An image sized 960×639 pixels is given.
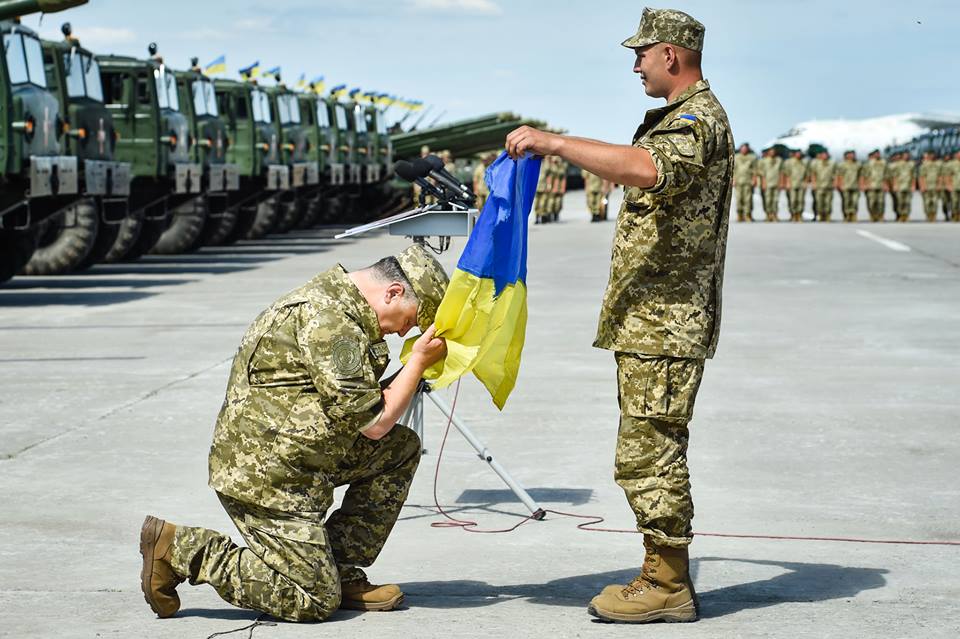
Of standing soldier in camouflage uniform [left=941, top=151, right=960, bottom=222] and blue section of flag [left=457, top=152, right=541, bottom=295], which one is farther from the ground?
blue section of flag [left=457, top=152, right=541, bottom=295]

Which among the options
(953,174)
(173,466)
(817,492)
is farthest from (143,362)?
(953,174)

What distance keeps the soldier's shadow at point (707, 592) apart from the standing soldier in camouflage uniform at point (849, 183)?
122 ft

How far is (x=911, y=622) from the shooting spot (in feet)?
16.8

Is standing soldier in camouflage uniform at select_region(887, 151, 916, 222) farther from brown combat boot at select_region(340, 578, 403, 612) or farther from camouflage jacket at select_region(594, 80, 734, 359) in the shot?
brown combat boot at select_region(340, 578, 403, 612)

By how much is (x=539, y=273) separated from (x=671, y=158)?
1604 centimetres

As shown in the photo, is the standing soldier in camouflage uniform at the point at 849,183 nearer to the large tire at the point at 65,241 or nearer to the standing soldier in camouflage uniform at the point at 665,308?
the large tire at the point at 65,241

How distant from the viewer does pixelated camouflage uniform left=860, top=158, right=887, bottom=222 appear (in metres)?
42.0

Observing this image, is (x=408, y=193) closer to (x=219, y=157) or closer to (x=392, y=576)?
(x=219, y=157)

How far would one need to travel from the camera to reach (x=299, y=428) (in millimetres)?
5016

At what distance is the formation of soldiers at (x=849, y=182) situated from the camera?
42156mm

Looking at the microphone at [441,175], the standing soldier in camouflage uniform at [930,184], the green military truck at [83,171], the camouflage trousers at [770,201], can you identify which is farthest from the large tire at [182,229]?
the standing soldier in camouflage uniform at [930,184]

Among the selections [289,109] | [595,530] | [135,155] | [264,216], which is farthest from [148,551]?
[264,216]

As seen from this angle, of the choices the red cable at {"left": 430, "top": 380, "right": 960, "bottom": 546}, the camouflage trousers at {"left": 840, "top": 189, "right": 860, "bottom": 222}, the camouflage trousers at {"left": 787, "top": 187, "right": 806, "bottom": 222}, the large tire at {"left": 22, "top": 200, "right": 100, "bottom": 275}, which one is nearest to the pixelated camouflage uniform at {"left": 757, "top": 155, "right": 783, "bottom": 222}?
the camouflage trousers at {"left": 787, "top": 187, "right": 806, "bottom": 222}

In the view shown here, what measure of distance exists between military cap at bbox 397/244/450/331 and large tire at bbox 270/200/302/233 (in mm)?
27612
